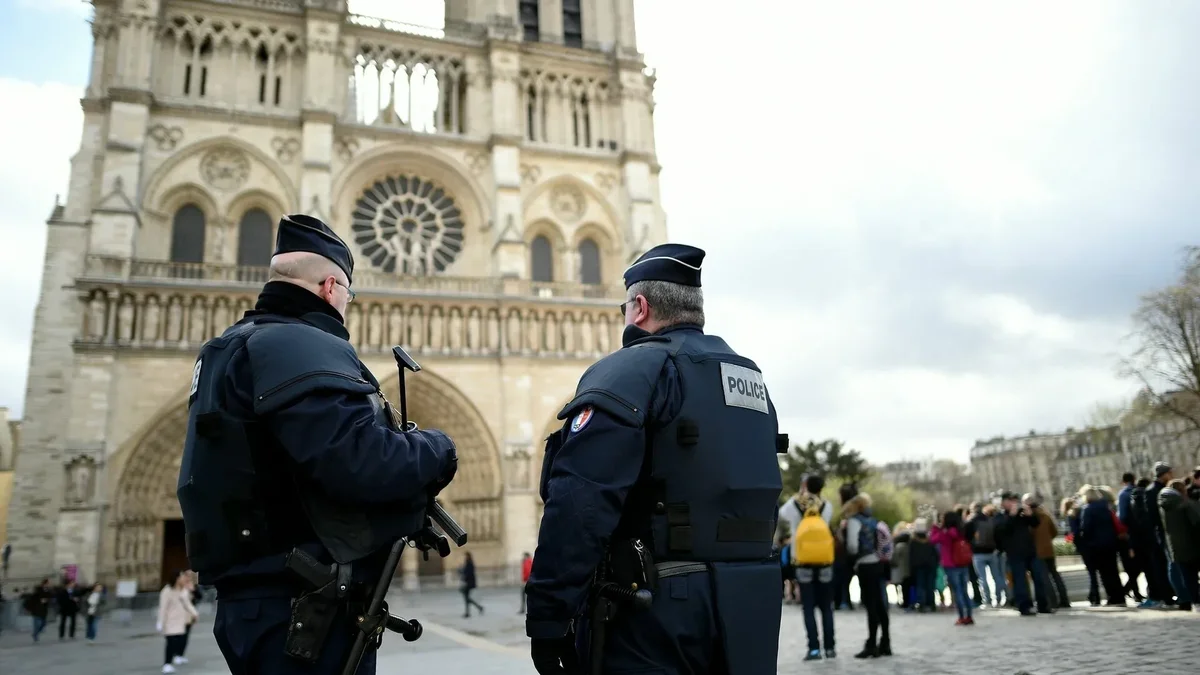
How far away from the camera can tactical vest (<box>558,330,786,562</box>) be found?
7.96 ft

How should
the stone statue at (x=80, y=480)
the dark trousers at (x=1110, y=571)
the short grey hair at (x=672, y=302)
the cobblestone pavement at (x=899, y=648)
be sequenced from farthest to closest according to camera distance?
the stone statue at (x=80, y=480) → the dark trousers at (x=1110, y=571) → the cobblestone pavement at (x=899, y=648) → the short grey hair at (x=672, y=302)

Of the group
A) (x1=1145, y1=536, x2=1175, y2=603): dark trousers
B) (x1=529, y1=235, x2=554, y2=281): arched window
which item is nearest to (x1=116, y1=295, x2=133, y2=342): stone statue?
(x1=529, y1=235, x2=554, y2=281): arched window

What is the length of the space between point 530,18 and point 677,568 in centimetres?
2942

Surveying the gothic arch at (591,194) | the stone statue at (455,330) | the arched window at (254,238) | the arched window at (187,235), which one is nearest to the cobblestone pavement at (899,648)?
A: the stone statue at (455,330)

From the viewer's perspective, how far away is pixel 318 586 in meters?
2.20

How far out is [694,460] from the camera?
2.49 metres

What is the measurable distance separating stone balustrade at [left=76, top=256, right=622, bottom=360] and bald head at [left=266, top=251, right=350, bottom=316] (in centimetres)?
1952

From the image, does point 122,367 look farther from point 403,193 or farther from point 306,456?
point 306,456

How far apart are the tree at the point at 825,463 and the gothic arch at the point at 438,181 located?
1870 cm

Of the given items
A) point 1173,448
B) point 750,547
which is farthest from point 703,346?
point 1173,448

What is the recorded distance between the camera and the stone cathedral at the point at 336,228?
19906 millimetres

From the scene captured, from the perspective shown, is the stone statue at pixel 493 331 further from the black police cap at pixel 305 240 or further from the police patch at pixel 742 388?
the police patch at pixel 742 388

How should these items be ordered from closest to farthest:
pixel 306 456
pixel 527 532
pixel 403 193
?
1. pixel 306 456
2. pixel 527 532
3. pixel 403 193

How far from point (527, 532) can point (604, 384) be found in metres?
20.6
